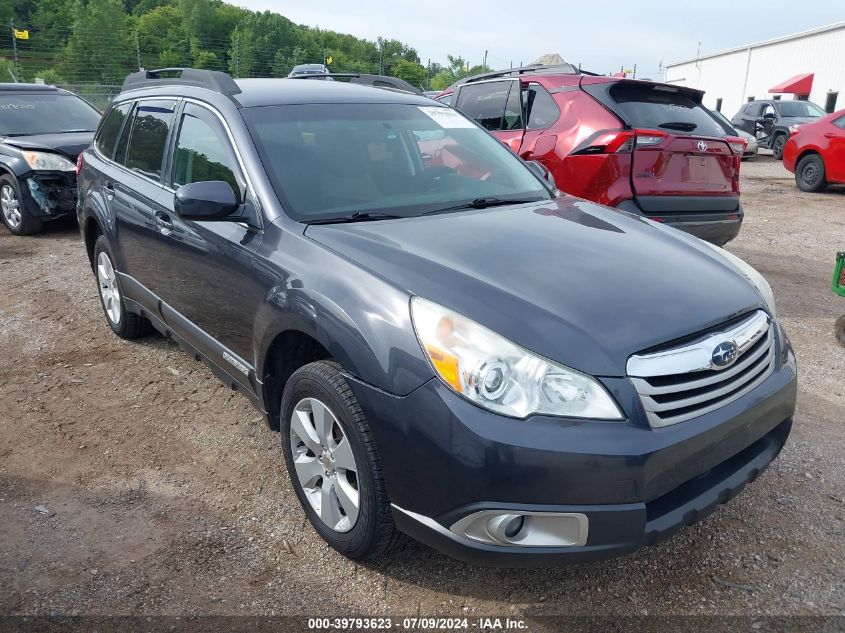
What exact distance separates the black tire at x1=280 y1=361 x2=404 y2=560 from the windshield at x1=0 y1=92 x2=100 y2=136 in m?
7.94

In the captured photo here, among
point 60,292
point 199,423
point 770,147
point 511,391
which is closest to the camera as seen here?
point 511,391

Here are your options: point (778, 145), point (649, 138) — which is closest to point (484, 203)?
point (649, 138)

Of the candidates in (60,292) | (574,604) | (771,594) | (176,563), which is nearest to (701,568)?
(771,594)

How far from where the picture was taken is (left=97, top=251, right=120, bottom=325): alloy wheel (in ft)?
15.6

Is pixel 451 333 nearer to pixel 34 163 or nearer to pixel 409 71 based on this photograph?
pixel 34 163

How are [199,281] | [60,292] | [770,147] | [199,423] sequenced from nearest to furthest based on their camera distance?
[199,281] → [199,423] → [60,292] → [770,147]

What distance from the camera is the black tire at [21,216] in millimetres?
7984

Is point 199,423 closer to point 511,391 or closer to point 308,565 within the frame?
point 308,565

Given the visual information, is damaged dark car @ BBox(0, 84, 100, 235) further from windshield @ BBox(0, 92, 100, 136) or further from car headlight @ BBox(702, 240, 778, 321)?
car headlight @ BBox(702, 240, 778, 321)

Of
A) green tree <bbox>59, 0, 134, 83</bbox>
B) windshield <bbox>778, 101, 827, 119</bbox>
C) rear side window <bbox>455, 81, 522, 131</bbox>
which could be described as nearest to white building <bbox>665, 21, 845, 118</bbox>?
windshield <bbox>778, 101, 827, 119</bbox>

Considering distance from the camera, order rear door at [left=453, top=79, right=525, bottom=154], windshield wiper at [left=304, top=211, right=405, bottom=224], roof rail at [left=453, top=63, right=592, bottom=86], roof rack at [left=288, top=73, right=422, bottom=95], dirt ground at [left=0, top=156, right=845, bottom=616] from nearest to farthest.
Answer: dirt ground at [left=0, top=156, right=845, bottom=616] < windshield wiper at [left=304, top=211, right=405, bottom=224] < roof rack at [left=288, top=73, right=422, bottom=95] < rear door at [left=453, top=79, right=525, bottom=154] < roof rail at [left=453, top=63, right=592, bottom=86]

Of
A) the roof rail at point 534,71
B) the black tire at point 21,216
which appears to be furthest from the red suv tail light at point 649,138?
the black tire at point 21,216

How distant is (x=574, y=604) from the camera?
7.76 feet

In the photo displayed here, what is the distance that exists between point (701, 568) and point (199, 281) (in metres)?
2.51
